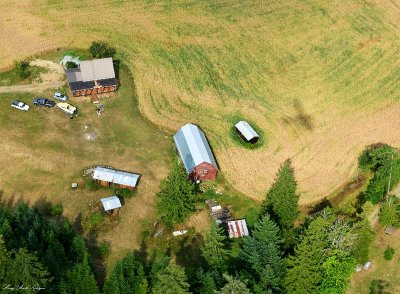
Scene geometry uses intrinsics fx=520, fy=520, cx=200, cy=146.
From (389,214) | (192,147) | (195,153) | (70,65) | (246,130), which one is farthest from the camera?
(70,65)

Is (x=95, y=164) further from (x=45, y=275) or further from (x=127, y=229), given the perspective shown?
(x=45, y=275)

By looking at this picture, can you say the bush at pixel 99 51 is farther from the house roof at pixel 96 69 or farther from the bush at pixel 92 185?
the bush at pixel 92 185

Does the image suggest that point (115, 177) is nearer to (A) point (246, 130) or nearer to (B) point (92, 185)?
(B) point (92, 185)

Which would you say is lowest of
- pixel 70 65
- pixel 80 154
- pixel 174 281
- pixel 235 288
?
pixel 235 288

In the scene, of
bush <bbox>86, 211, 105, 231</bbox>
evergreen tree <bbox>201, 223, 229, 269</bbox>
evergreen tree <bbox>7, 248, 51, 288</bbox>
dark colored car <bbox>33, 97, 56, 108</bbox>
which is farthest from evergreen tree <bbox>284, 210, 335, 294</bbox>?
dark colored car <bbox>33, 97, 56, 108</bbox>

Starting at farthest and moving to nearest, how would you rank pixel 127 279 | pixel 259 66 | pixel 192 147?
pixel 259 66
pixel 192 147
pixel 127 279

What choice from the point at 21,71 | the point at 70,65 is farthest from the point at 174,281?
the point at 21,71

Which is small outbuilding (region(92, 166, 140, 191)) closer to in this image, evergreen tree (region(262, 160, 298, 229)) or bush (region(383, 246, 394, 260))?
evergreen tree (region(262, 160, 298, 229))

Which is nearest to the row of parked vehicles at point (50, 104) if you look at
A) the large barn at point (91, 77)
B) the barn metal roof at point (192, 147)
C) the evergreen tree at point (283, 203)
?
the large barn at point (91, 77)
